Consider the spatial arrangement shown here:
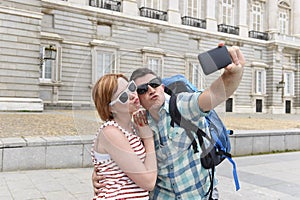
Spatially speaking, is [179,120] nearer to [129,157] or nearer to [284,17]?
[129,157]

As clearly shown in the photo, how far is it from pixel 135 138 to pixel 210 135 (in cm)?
34

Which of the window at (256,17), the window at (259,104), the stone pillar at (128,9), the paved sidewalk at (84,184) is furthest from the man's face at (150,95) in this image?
the window at (256,17)

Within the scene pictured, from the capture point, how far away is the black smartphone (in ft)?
3.27

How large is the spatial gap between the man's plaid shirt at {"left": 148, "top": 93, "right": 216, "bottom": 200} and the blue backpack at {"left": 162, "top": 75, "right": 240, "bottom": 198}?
21mm

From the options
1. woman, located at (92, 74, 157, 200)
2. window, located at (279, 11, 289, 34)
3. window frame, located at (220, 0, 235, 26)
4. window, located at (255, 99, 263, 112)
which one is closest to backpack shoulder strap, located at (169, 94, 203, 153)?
woman, located at (92, 74, 157, 200)

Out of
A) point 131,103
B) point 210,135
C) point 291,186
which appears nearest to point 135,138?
point 131,103

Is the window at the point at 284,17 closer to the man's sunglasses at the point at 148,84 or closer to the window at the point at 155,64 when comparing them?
the window at the point at 155,64

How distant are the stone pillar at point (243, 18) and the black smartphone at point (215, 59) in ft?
104

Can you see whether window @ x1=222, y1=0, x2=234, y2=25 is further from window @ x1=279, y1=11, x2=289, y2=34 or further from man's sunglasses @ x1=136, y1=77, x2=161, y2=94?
man's sunglasses @ x1=136, y1=77, x2=161, y2=94

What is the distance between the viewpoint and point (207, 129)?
131cm

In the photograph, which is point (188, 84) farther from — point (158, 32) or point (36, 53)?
point (36, 53)

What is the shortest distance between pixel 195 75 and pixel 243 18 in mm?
33523

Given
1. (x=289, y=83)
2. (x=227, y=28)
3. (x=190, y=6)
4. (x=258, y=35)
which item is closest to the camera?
(x=190, y=6)

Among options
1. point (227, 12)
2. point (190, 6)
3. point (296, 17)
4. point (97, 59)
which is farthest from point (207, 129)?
point (296, 17)
